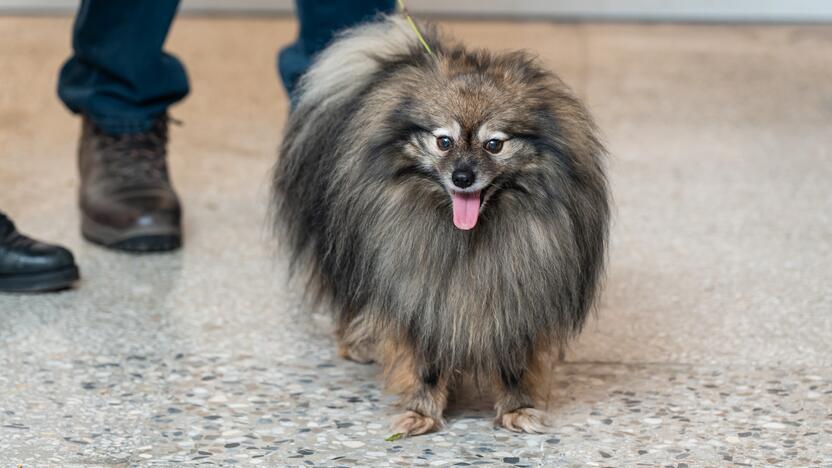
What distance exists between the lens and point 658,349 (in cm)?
243

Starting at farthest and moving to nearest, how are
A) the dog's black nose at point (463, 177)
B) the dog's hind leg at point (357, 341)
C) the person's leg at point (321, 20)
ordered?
the person's leg at point (321, 20) < the dog's hind leg at point (357, 341) < the dog's black nose at point (463, 177)

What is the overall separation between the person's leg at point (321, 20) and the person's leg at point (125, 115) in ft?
1.03

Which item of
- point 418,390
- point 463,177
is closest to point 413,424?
point 418,390

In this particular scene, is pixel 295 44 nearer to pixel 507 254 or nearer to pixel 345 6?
pixel 345 6

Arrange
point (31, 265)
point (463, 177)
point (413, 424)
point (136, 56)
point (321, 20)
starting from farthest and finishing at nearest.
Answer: point (136, 56), point (321, 20), point (31, 265), point (413, 424), point (463, 177)

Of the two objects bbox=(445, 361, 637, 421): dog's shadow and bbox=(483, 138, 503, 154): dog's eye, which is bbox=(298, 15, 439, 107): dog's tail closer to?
A: bbox=(483, 138, 503, 154): dog's eye

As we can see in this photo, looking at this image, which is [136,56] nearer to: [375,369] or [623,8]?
[375,369]

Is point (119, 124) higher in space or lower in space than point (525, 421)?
higher

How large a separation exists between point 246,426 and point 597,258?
650 millimetres

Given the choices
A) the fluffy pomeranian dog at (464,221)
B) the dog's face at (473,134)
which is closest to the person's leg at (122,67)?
the fluffy pomeranian dog at (464,221)

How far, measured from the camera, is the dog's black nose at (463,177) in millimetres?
1864

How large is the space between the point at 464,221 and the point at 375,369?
51 centimetres

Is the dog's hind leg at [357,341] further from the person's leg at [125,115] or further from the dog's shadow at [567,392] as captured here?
the person's leg at [125,115]

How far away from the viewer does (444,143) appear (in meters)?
1.92
